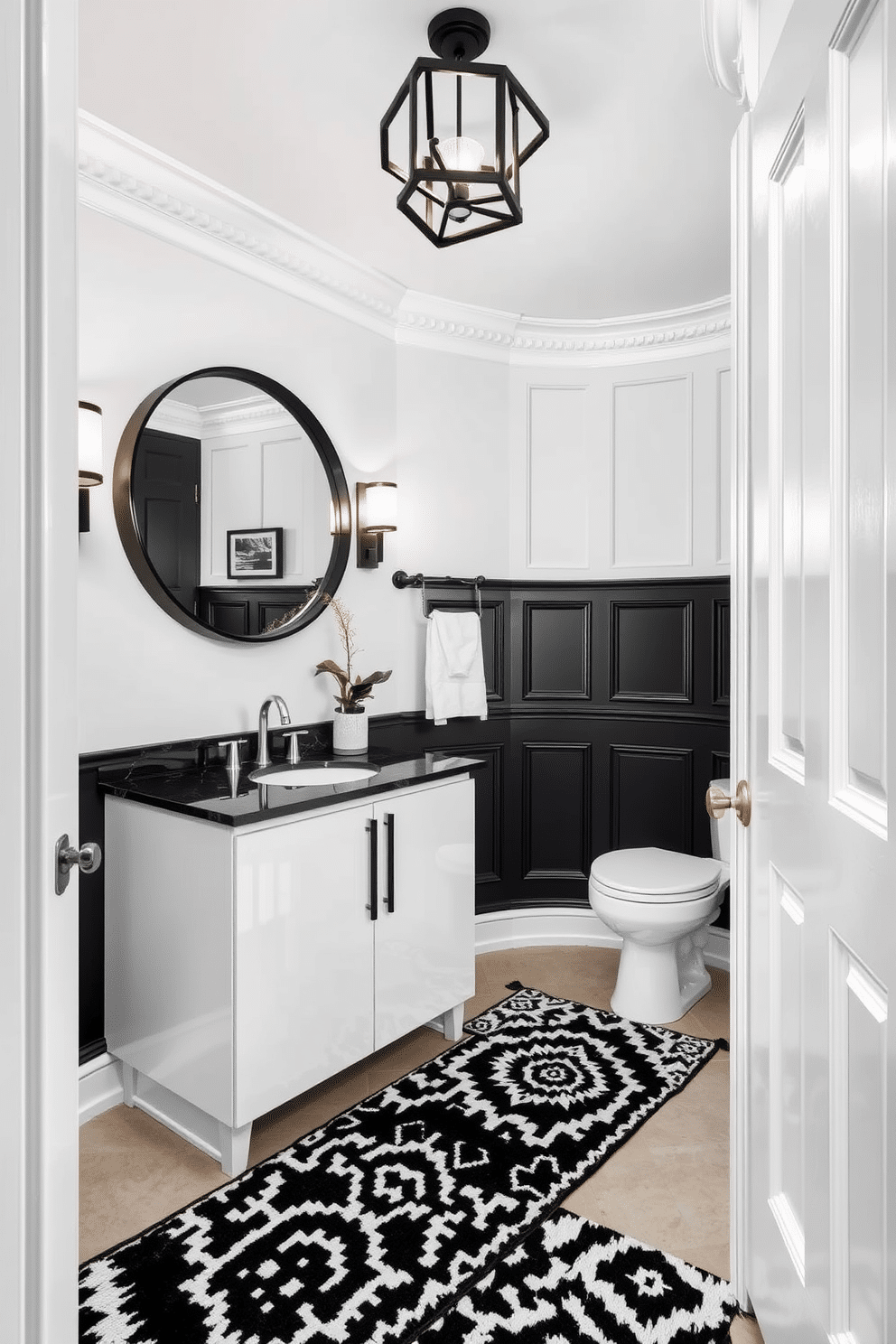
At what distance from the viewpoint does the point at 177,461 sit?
242cm

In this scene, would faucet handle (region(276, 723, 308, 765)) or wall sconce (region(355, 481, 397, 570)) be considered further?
wall sconce (region(355, 481, 397, 570))

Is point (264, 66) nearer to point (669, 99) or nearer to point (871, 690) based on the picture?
point (669, 99)

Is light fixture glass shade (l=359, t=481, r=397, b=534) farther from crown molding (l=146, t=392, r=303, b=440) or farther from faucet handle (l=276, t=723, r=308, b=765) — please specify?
faucet handle (l=276, t=723, r=308, b=765)

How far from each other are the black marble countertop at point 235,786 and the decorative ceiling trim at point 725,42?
1674mm

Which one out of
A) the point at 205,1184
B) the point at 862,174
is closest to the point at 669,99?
the point at 862,174

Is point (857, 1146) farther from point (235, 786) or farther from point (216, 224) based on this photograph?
point (216, 224)

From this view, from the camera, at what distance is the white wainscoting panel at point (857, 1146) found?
81 cm

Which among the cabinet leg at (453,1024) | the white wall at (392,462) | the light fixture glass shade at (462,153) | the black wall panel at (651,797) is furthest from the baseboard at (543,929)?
the light fixture glass shade at (462,153)

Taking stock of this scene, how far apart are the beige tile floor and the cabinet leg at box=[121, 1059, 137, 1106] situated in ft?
0.11

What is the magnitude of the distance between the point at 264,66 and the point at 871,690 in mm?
1904

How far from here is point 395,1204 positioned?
1839 millimetres

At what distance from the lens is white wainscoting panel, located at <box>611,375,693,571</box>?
335 centimetres

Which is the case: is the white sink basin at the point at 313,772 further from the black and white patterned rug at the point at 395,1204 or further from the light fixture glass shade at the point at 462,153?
the light fixture glass shade at the point at 462,153

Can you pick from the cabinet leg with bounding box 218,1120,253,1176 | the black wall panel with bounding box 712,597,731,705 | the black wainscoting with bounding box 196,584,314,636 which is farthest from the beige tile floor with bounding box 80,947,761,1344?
the black wainscoting with bounding box 196,584,314,636
